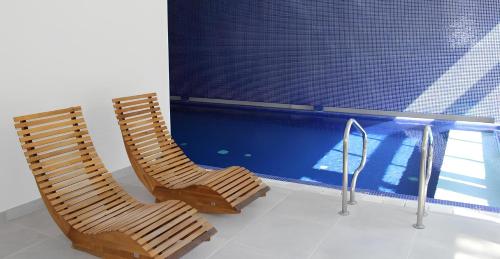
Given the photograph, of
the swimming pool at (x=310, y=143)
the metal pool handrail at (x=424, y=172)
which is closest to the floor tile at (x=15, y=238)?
the metal pool handrail at (x=424, y=172)

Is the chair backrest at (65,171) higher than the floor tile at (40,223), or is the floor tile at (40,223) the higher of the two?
the chair backrest at (65,171)

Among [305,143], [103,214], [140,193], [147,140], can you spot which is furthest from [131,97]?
[305,143]

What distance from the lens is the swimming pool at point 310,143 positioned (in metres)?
6.13

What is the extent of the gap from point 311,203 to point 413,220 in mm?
866

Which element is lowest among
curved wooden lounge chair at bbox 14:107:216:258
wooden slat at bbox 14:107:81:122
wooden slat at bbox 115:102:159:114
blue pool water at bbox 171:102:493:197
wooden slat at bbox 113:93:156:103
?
blue pool water at bbox 171:102:493:197

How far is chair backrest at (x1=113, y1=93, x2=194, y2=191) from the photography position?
422 cm

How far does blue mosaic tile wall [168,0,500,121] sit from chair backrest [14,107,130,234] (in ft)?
21.8

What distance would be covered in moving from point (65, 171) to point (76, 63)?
124cm

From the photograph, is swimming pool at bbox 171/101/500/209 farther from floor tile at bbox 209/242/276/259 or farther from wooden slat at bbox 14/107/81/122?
wooden slat at bbox 14/107/81/122

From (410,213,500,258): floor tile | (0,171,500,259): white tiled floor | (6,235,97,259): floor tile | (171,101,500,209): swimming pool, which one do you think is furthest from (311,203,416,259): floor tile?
(171,101,500,209): swimming pool

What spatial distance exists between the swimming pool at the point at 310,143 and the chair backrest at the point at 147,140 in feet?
6.43

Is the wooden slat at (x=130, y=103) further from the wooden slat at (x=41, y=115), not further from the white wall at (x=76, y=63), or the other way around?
the wooden slat at (x=41, y=115)

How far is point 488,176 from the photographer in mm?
6043

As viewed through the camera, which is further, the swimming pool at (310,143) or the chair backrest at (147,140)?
the swimming pool at (310,143)
